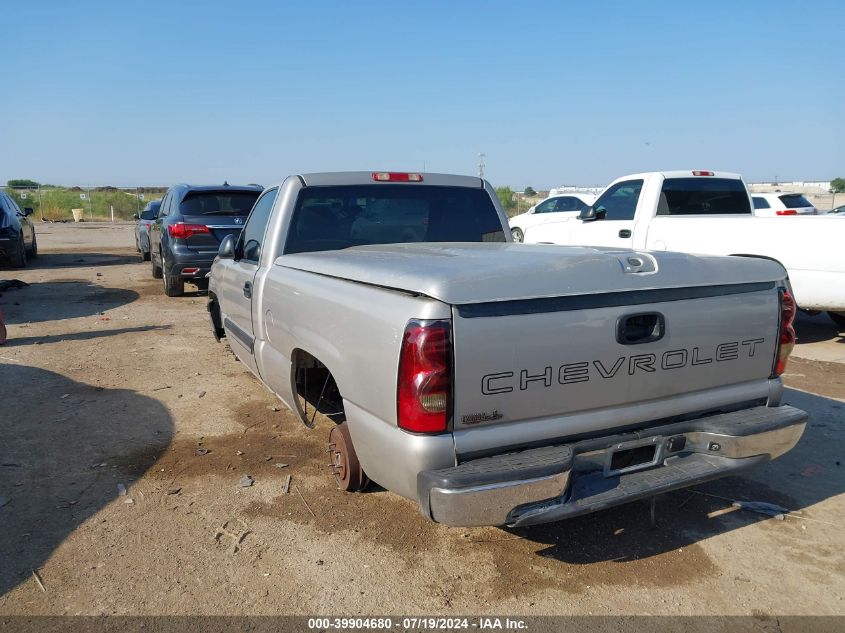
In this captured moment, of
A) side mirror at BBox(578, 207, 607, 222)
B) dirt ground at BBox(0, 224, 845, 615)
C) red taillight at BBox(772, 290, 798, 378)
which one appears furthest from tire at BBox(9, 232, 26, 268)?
red taillight at BBox(772, 290, 798, 378)

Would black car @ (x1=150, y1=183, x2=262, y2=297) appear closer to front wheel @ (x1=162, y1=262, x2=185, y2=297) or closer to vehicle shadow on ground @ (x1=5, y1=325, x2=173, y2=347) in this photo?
front wheel @ (x1=162, y1=262, x2=185, y2=297)

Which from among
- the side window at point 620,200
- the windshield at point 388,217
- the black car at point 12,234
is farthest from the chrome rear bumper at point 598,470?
the black car at point 12,234

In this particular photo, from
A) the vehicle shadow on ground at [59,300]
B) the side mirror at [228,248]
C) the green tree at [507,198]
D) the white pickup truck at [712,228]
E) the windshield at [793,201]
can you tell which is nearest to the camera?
the side mirror at [228,248]

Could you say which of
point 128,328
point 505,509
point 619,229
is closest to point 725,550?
point 505,509

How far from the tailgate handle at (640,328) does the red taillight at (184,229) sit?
8298 mm

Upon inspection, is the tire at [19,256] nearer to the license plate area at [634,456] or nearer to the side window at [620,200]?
the side window at [620,200]

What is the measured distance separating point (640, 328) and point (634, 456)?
0.59 m

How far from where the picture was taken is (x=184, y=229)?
980 centimetres

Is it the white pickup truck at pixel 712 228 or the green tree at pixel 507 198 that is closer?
the white pickup truck at pixel 712 228

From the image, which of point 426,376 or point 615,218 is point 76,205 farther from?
point 426,376

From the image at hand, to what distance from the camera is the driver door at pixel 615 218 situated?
339 inches

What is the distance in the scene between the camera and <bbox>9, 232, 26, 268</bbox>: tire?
544 inches

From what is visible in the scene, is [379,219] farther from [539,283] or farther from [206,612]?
[206,612]

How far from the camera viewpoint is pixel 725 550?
324 cm
